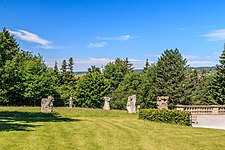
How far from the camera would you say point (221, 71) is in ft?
174

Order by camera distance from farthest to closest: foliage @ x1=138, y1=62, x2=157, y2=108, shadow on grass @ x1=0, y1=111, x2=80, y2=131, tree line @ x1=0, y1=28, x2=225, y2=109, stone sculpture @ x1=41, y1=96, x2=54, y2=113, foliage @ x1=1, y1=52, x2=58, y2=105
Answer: foliage @ x1=138, y1=62, x2=157, y2=108, tree line @ x1=0, y1=28, x2=225, y2=109, foliage @ x1=1, y1=52, x2=58, y2=105, stone sculpture @ x1=41, y1=96, x2=54, y2=113, shadow on grass @ x1=0, y1=111, x2=80, y2=131

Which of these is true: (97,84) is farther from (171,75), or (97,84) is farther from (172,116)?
(172,116)

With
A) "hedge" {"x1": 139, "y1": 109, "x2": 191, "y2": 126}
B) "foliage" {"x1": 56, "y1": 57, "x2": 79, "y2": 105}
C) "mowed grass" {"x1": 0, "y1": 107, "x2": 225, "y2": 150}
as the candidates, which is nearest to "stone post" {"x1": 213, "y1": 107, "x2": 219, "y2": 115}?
"hedge" {"x1": 139, "y1": 109, "x2": 191, "y2": 126}

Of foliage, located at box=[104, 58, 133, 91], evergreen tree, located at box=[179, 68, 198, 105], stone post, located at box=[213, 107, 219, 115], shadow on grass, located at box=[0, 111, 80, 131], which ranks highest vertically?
foliage, located at box=[104, 58, 133, 91]

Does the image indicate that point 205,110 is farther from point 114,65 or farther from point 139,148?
point 114,65

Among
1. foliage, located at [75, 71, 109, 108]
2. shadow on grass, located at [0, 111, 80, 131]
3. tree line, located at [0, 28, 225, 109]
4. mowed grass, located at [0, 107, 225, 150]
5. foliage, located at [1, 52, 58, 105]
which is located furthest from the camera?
foliage, located at [75, 71, 109, 108]

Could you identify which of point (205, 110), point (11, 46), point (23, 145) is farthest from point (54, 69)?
point (23, 145)

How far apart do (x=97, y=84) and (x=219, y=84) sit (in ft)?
80.3

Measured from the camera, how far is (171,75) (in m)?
57.4

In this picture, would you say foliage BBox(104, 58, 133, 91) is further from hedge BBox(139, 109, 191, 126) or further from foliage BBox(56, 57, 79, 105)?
hedge BBox(139, 109, 191, 126)

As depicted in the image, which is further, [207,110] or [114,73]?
[114,73]

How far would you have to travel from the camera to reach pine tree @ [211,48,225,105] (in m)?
52.3

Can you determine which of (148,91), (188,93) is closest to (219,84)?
(188,93)

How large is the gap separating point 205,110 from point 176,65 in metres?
28.7
